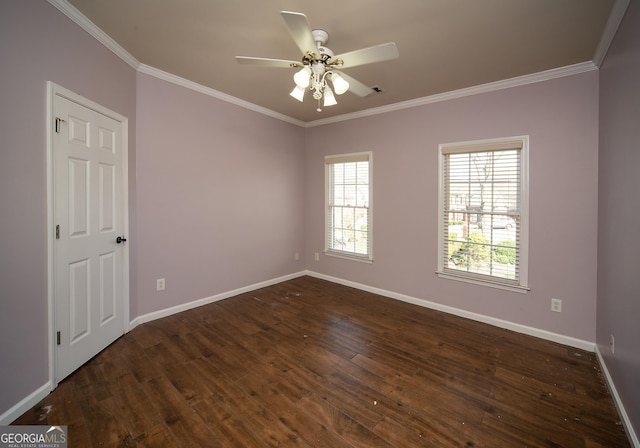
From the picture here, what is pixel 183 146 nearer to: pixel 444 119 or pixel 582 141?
pixel 444 119

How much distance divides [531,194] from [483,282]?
1068 mm

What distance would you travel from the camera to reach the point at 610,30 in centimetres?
207

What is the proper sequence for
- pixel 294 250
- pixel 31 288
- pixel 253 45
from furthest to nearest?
pixel 294 250 → pixel 253 45 → pixel 31 288

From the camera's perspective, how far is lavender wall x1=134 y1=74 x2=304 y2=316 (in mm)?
3078

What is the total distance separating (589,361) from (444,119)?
2791mm

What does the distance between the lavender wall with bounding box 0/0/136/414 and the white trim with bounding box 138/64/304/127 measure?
0.90 meters

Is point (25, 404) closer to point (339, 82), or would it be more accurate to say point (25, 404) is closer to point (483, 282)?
point (339, 82)

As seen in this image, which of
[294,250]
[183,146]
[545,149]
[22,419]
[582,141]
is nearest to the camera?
[22,419]

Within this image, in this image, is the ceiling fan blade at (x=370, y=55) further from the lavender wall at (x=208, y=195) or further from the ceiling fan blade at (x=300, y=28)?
the lavender wall at (x=208, y=195)

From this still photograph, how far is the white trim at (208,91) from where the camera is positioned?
298 centimetres

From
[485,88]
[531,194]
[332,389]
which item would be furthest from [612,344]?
[485,88]

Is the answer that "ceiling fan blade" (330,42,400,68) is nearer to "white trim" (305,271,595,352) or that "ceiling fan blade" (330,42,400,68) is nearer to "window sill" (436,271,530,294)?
"window sill" (436,271,530,294)

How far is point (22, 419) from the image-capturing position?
5.64 ft

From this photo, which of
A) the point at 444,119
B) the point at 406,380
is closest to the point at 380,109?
the point at 444,119
